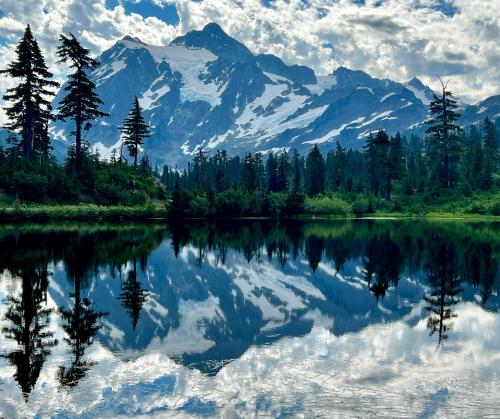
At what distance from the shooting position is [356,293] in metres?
24.2

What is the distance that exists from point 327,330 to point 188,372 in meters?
6.25

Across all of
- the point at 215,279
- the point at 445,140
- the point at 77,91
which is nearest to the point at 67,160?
the point at 77,91

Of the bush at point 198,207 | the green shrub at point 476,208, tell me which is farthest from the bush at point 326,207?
the bush at point 198,207

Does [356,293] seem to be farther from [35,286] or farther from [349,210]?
[349,210]

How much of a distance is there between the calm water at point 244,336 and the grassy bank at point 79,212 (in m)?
27.2

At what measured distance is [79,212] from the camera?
212 feet

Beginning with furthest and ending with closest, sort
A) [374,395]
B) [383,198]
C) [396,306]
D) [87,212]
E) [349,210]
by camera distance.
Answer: [383,198]
[349,210]
[87,212]
[396,306]
[374,395]

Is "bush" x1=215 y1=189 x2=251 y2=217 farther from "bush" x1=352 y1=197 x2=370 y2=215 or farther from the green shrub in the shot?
the green shrub

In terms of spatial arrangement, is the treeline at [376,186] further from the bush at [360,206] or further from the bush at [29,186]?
the bush at [29,186]

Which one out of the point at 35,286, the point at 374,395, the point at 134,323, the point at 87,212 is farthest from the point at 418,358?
the point at 87,212

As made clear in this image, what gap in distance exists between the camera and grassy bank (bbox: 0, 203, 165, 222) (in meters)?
57.3

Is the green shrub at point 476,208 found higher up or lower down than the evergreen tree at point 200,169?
lower down

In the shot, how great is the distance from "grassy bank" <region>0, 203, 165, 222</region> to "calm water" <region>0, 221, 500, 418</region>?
1070 inches

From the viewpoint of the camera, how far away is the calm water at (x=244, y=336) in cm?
1152
